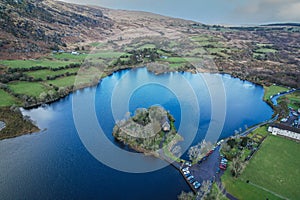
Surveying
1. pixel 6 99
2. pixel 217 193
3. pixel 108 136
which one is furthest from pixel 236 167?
pixel 6 99

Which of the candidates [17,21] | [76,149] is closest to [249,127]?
[76,149]

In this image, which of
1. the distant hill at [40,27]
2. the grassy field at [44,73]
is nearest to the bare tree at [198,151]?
the grassy field at [44,73]

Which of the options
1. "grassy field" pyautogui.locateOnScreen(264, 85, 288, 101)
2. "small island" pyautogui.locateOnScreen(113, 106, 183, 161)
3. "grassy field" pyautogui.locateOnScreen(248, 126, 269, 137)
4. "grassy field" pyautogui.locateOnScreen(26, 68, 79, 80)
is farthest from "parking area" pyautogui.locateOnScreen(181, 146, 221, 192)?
"grassy field" pyautogui.locateOnScreen(26, 68, 79, 80)

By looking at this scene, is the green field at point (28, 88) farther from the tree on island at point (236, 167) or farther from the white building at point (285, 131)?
the white building at point (285, 131)

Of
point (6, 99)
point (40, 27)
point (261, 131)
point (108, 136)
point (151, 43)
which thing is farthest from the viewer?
point (151, 43)

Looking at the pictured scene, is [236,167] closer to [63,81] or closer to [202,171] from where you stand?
[202,171]

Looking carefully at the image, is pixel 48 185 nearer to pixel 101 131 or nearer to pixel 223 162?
pixel 101 131

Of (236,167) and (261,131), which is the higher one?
(261,131)
